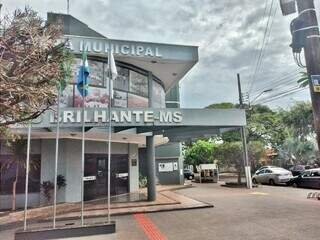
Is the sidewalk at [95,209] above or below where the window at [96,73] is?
below

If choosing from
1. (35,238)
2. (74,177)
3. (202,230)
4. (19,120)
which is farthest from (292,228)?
(74,177)

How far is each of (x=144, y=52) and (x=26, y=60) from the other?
11.0 meters

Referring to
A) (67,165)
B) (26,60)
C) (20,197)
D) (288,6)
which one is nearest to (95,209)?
(67,165)

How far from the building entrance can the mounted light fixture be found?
14607 mm

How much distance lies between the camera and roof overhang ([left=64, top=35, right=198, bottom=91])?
1672 centimetres

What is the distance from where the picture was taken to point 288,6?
207 inches

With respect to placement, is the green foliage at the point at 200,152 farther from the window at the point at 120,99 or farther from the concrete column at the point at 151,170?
the concrete column at the point at 151,170

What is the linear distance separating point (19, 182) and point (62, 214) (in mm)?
4019

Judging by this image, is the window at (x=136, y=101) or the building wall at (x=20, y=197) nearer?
the building wall at (x=20, y=197)

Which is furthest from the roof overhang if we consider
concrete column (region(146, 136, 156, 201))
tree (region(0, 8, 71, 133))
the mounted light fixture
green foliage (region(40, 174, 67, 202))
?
the mounted light fixture

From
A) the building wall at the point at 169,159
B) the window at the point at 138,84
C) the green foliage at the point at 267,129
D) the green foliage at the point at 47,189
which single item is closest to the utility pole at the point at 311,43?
the green foliage at the point at 47,189

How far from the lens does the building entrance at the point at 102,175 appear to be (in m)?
18.0

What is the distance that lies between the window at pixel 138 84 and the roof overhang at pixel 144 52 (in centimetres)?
55

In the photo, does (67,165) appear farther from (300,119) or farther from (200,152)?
(200,152)
